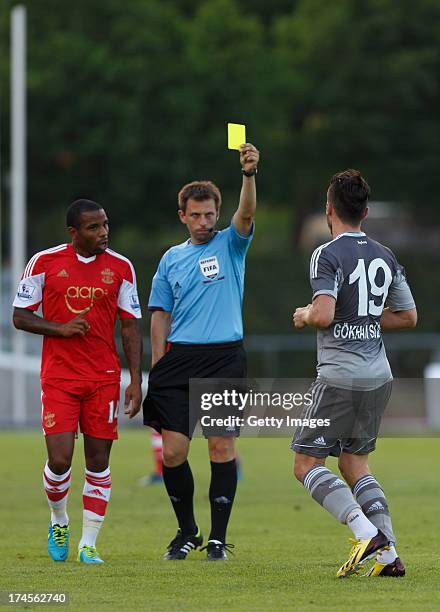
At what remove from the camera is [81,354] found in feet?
31.5

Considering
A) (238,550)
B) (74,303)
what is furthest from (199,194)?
(238,550)

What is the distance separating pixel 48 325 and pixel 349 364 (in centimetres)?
210

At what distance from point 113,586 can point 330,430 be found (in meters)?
1.47

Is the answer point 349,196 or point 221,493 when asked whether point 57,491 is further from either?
point 349,196

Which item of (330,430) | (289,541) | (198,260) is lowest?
(289,541)

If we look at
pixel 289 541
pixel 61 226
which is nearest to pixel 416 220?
pixel 61 226

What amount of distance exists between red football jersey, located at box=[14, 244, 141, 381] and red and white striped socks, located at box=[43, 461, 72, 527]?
2.07 ft

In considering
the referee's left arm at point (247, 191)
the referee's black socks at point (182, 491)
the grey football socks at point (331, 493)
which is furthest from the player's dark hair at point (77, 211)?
the grey football socks at point (331, 493)

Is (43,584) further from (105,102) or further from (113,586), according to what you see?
(105,102)

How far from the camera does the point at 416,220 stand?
49844mm

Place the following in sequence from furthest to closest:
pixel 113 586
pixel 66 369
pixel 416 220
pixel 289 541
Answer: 1. pixel 416 220
2. pixel 289 541
3. pixel 66 369
4. pixel 113 586

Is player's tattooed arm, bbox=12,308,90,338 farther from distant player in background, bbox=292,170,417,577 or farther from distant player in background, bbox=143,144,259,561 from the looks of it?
distant player in background, bbox=292,170,417,577

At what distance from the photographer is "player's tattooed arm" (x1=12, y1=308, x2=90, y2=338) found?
30.9 ft

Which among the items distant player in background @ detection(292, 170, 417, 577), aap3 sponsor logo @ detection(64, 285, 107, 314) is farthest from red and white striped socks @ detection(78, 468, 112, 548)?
distant player in background @ detection(292, 170, 417, 577)
